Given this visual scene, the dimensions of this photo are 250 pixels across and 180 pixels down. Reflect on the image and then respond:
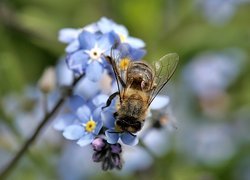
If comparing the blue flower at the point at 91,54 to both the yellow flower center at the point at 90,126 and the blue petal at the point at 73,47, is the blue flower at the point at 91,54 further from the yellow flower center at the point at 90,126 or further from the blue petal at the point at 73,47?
the yellow flower center at the point at 90,126

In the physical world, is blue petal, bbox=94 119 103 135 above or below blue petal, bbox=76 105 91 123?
below

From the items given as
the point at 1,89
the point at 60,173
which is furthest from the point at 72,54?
the point at 60,173

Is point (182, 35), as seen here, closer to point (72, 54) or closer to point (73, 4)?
point (73, 4)

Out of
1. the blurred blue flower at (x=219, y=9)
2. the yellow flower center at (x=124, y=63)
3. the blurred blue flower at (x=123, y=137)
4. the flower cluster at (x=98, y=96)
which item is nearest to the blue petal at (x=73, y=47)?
the flower cluster at (x=98, y=96)

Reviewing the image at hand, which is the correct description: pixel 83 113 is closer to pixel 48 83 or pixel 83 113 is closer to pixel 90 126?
pixel 90 126

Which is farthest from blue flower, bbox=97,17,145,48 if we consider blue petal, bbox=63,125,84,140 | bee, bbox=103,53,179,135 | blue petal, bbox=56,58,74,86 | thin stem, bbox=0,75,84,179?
blue petal, bbox=56,58,74,86

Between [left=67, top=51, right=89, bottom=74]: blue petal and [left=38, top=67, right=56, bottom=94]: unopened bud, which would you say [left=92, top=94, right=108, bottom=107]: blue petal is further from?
[left=38, top=67, right=56, bottom=94]: unopened bud
